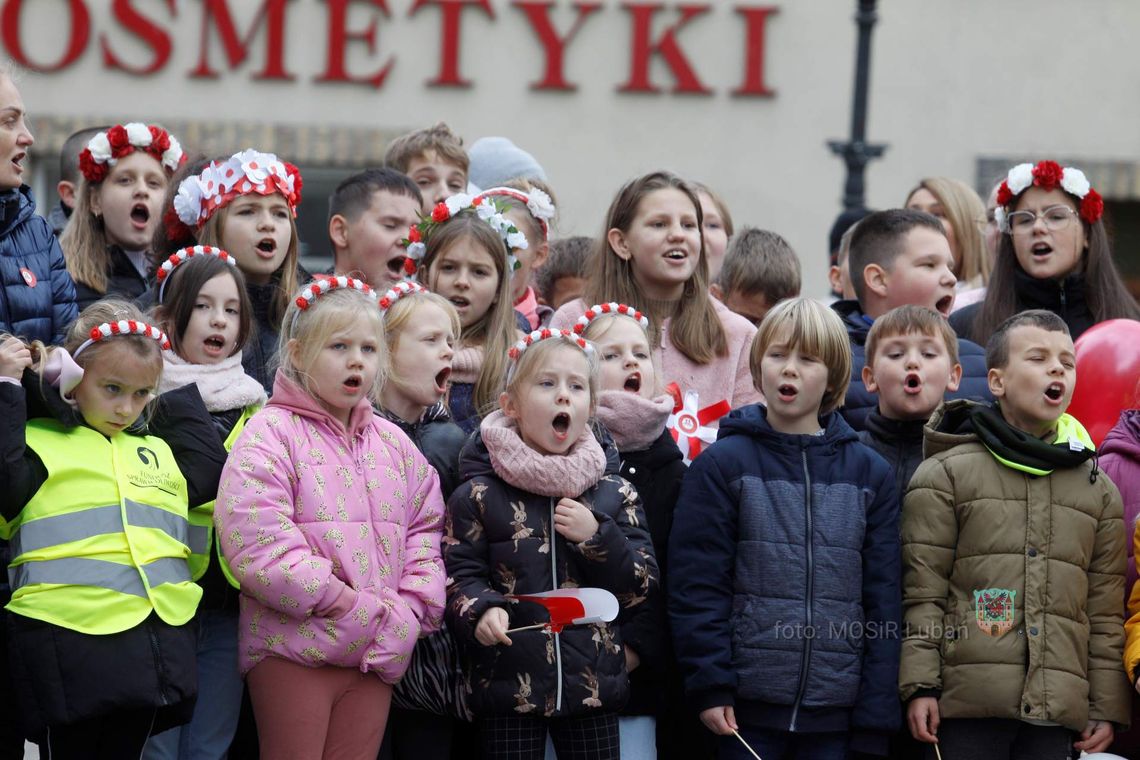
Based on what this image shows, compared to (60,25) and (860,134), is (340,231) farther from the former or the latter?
(60,25)

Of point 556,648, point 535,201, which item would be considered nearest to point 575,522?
point 556,648

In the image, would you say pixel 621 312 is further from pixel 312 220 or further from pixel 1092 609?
pixel 312 220

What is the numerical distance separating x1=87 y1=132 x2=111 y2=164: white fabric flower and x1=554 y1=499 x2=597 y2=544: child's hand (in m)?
2.46

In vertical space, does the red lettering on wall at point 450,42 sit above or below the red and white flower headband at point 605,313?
above

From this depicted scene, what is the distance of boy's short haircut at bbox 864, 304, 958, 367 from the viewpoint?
5285 mm

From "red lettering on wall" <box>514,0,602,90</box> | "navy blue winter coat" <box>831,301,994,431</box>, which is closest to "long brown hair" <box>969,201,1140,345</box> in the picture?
"navy blue winter coat" <box>831,301,994,431</box>

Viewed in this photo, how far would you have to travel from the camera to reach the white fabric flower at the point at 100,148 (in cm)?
608

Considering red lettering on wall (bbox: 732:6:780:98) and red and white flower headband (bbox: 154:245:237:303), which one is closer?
red and white flower headband (bbox: 154:245:237:303)

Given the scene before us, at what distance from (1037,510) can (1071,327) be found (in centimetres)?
144

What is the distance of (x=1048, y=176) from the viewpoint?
614 cm

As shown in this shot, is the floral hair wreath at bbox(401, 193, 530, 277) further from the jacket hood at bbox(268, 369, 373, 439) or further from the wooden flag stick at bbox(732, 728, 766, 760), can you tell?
the wooden flag stick at bbox(732, 728, 766, 760)

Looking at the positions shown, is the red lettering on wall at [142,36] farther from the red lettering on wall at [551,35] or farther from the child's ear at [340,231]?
the child's ear at [340,231]

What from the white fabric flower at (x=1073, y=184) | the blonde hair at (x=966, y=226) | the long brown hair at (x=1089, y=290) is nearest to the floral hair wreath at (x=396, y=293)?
the long brown hair at (x=1089, y=290)

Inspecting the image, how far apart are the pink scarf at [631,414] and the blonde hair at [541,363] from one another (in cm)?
12
